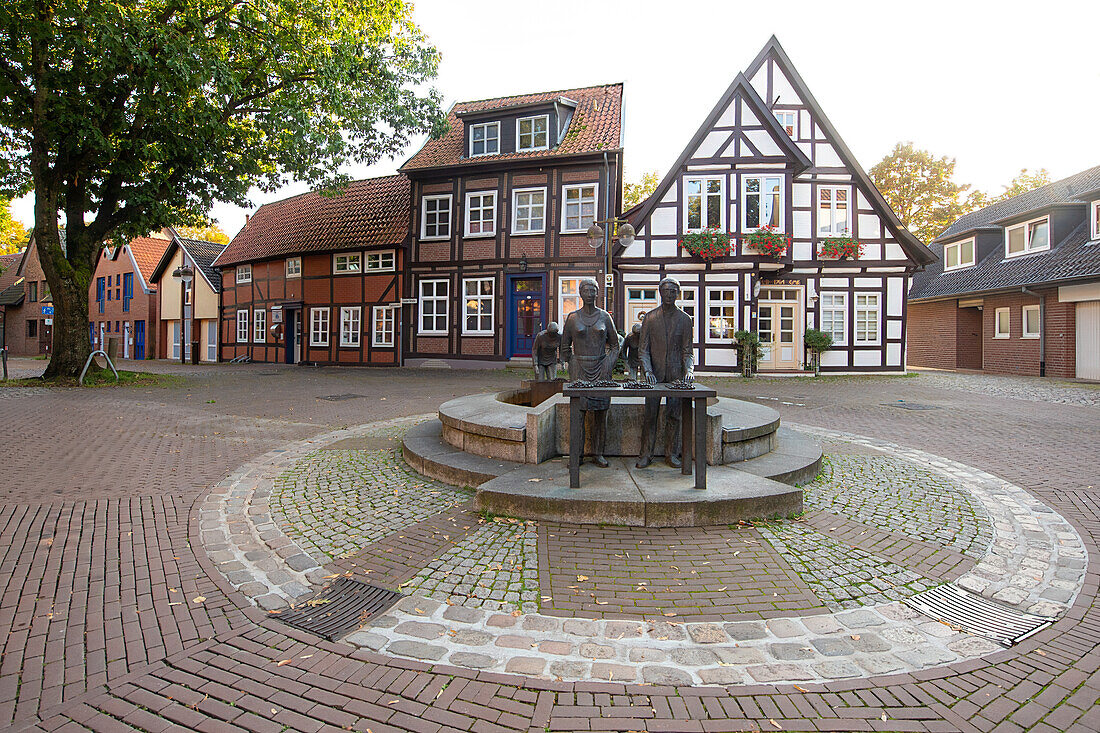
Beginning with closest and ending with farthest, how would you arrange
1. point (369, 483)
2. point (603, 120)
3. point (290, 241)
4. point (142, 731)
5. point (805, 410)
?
point (142, 731) → point (369, 483) → point (805, 410) → point (603, 120) → point (290, 241)

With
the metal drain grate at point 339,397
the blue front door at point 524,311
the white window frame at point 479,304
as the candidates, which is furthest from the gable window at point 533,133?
the metal drain grate at point 339,397

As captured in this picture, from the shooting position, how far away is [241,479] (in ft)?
19.3

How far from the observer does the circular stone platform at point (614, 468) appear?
4.36 m

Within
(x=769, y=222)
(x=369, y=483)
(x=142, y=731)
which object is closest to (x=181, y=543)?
(x=369, y=483)

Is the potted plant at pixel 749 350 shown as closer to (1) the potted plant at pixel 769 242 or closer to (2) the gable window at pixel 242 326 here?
(1) the potted plant at pixel 769 242

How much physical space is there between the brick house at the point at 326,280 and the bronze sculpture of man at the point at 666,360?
18878mm

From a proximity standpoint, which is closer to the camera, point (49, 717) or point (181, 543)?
point (49, 717)

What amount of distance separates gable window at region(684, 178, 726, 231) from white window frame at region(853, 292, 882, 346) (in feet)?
19.5

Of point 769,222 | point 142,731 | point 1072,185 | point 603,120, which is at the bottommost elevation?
point 142,731

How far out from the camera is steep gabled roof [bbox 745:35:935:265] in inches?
775

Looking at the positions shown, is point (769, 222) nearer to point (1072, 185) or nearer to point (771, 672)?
point (1072, 185)

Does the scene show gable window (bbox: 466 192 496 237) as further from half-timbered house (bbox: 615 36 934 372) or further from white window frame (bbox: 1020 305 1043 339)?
white window frame (bbox: 1020 305 1043 339)

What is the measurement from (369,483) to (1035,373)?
2533cm

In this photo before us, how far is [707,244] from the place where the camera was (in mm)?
18859
